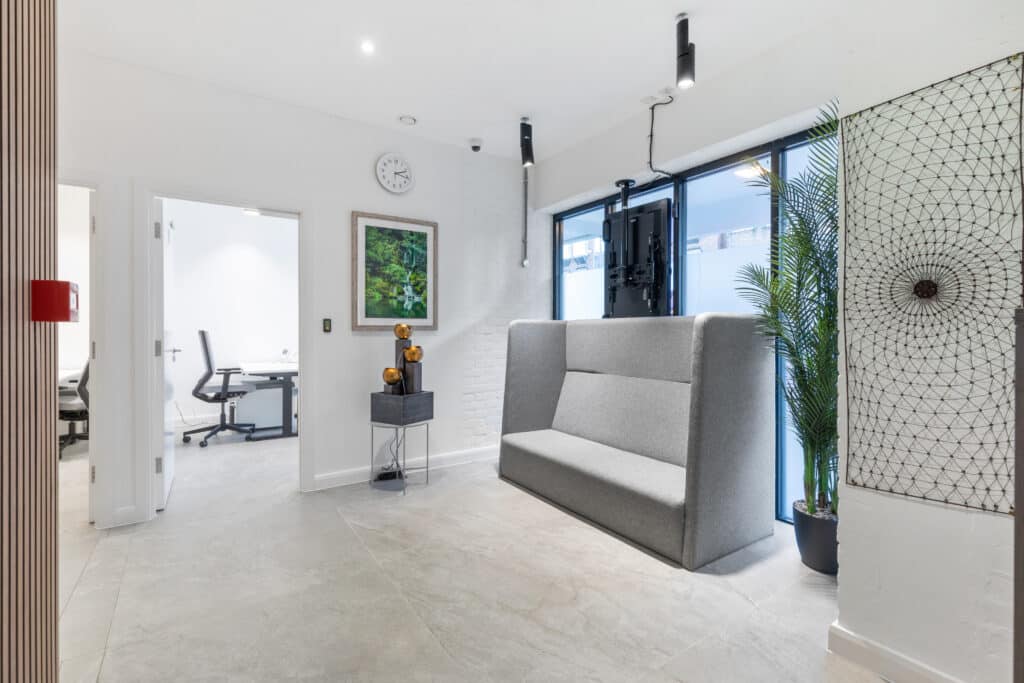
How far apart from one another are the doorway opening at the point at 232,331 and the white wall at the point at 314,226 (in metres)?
1.50

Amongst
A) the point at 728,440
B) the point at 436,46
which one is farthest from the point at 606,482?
the point at 436,46

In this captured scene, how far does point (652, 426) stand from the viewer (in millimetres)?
2855

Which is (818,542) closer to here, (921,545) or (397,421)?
(921,545)

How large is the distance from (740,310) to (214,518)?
3307mm

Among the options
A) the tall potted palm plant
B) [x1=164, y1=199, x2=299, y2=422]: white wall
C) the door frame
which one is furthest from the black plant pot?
[x1=164, y1=199, x2=299, y2=422]: white wall

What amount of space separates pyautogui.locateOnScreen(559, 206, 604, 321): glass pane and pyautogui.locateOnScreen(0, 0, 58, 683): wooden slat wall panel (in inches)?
134

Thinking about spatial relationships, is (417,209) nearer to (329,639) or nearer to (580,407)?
(580,407)

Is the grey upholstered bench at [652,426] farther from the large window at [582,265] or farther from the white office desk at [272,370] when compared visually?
the white office desk at [272,370]

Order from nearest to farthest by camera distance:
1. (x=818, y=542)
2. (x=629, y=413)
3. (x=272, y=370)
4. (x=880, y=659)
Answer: (x=880, y=659), (x=818, y=542), (x=629, y=413), (x=272, y=370)

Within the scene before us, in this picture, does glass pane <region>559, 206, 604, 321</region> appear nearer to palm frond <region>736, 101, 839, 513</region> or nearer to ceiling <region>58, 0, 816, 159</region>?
ceiling <region>58, 0, 816, 159</region>

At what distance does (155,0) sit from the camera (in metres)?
2.18

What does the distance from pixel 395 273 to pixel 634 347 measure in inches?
71.0

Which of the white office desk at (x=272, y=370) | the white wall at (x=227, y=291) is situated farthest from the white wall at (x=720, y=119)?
the white wall at (x=227, y=291)

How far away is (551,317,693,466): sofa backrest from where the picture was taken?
2.77 metres
